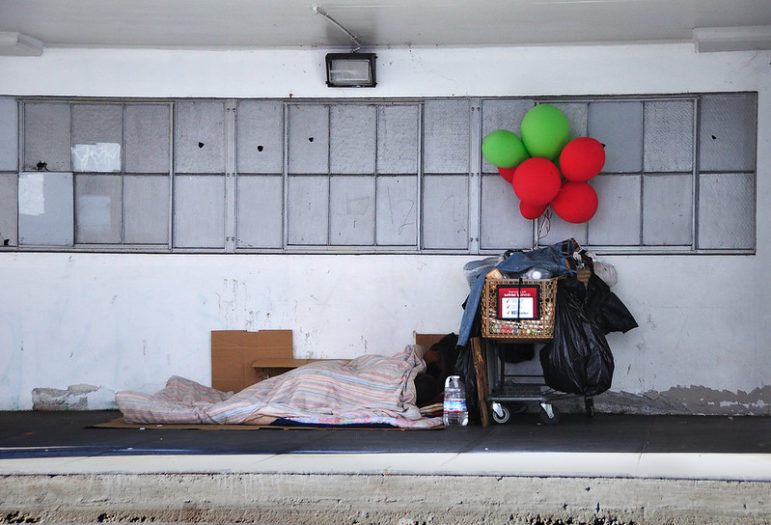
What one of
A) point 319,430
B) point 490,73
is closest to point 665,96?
point 490,73

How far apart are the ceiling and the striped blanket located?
9.43 feet

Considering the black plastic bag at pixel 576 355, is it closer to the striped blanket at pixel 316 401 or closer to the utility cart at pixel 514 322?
the utility cart at pixel 514 322

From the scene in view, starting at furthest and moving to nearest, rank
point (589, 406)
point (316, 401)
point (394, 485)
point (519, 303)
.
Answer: point (589, 406) < point (316, 401) < point (519, 303) < point (394, 485)

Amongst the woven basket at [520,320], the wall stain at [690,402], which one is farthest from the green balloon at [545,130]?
the wall stain at [690,402]

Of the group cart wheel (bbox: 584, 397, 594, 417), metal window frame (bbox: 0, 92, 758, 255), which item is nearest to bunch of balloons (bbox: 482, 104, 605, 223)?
metal window frame (bbox: 0, 92, 758, 255)

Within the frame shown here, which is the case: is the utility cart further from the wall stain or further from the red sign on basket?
the wall stain

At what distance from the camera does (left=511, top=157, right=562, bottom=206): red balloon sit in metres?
7.38

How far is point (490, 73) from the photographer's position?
27.1 ft

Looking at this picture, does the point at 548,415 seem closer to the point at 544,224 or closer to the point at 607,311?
the point at 607,311

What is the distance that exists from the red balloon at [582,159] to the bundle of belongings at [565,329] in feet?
2.25

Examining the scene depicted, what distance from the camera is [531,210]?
7836mm

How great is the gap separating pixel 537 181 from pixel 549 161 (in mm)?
290

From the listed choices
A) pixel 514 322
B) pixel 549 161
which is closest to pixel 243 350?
pixel 514 322

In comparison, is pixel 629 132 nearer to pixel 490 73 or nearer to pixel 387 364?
pixel 490 73
